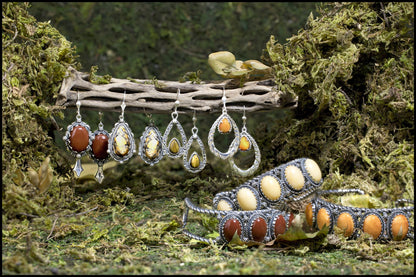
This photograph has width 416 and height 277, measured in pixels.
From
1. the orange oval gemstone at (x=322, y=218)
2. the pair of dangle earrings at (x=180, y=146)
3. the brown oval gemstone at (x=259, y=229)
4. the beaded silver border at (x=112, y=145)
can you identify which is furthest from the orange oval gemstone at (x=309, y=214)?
the beaded silver border at (x=112, y=145)

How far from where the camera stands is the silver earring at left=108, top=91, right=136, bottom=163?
4.43 feet

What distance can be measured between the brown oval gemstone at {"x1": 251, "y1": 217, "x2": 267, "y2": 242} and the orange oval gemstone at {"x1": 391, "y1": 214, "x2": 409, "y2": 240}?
1.04 feet

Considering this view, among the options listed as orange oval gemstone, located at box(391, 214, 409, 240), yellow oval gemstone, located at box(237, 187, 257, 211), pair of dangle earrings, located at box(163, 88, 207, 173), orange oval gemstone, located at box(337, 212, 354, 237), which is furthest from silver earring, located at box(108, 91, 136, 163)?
orange oval gemstone, located at box(391, 214, 409, 240)

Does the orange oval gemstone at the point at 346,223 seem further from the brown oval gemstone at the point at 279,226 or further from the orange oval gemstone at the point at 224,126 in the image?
the orange oval gemstone at the point at 224,126

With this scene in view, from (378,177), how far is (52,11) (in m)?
1.54

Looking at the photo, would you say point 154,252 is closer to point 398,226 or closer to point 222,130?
point 222,130

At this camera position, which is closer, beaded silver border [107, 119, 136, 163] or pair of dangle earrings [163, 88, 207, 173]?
beaded silver border [107, 119, 136, 163]

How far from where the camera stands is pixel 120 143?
53.3 inches

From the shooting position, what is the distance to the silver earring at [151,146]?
1402 millimetres

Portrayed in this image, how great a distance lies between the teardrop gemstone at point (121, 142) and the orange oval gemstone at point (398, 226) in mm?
694

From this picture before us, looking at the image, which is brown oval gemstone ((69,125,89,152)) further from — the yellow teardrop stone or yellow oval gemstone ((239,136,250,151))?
yellow oval gemstone ((239,136,250,151))

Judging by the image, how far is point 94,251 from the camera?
1073 millimetres

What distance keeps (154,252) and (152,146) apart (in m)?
0.36

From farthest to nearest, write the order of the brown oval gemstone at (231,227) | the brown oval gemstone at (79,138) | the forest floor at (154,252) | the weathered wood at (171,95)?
the weathered wood at (171,95) < the brown oval gemstone at (79,138) < the brown oval gemstone at (231,227) < the forest floor at (154,252)
